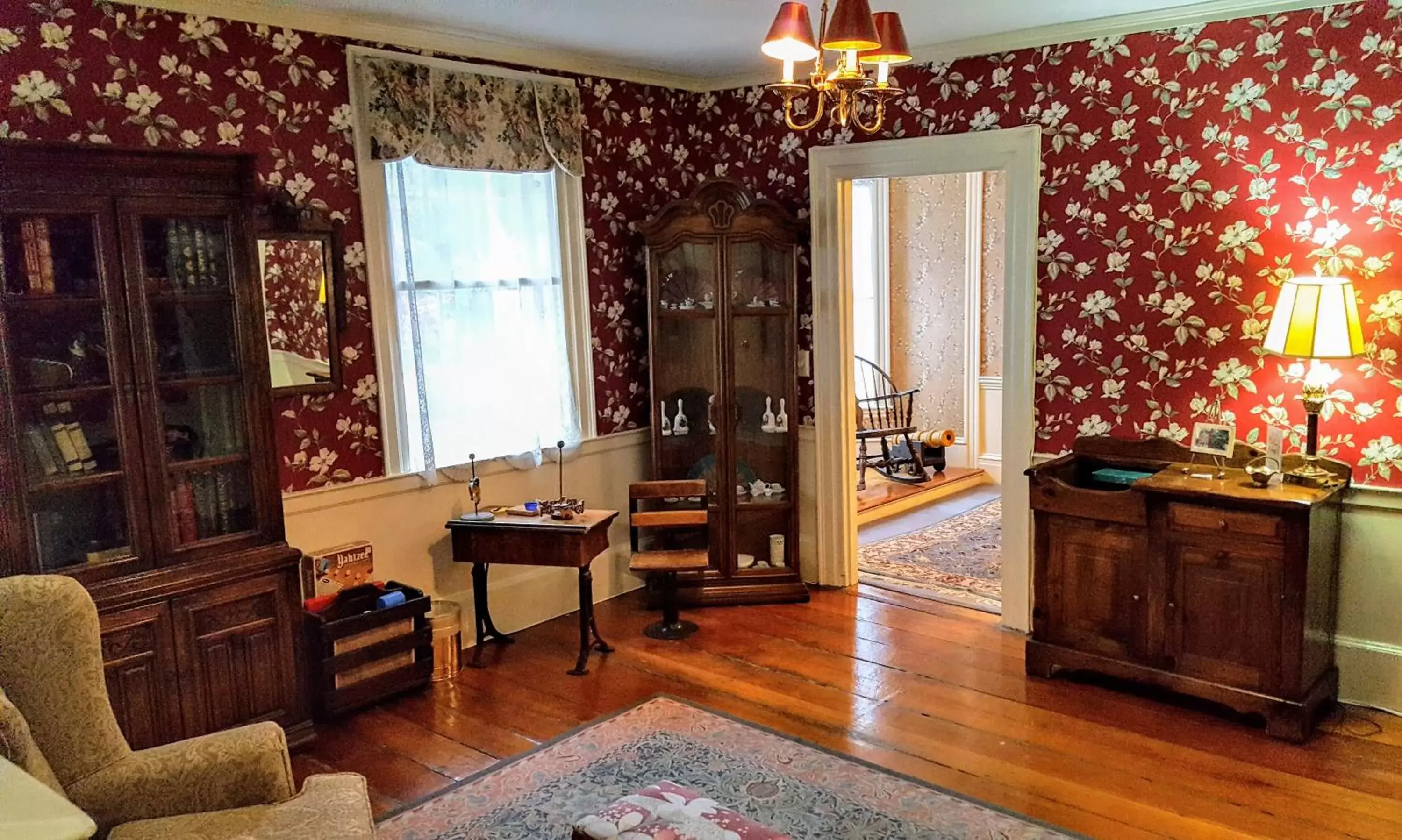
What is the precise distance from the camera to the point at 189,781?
2.32m

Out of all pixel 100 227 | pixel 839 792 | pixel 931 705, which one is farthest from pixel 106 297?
pixel 931 705

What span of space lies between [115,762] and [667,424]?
10.2 feet

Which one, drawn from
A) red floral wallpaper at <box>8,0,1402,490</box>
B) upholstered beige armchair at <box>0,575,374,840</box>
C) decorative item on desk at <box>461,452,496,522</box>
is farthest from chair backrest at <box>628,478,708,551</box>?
upholstered beige armchair at <box>0,575,374,840</box>

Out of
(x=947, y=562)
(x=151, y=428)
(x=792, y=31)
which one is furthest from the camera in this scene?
(x=947, y=562)

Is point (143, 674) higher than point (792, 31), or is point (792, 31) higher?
point (792, 31)

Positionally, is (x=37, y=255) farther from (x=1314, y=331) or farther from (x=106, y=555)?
(x=1314, y=331)

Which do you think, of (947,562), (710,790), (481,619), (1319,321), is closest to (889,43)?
(1319,321)

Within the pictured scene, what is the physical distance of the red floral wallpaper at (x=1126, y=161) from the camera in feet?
11.1

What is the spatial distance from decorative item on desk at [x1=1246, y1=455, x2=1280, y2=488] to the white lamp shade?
1.28ft

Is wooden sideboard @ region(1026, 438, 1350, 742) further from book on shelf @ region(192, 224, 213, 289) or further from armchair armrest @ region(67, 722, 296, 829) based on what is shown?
book on shelf @ region(192, 224, 213, 289)

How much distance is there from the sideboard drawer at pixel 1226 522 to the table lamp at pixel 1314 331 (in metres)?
0.30

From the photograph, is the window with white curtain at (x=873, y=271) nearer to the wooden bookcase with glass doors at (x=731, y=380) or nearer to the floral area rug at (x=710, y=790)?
the wooden bookcase with glass doors at (x=731, y=380)

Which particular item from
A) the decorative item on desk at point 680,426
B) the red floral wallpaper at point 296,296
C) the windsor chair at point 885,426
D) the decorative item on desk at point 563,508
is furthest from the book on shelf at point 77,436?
the windsor chair at point 885,426

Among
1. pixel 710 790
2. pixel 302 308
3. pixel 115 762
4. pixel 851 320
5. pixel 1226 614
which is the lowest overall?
pixel 710 790
